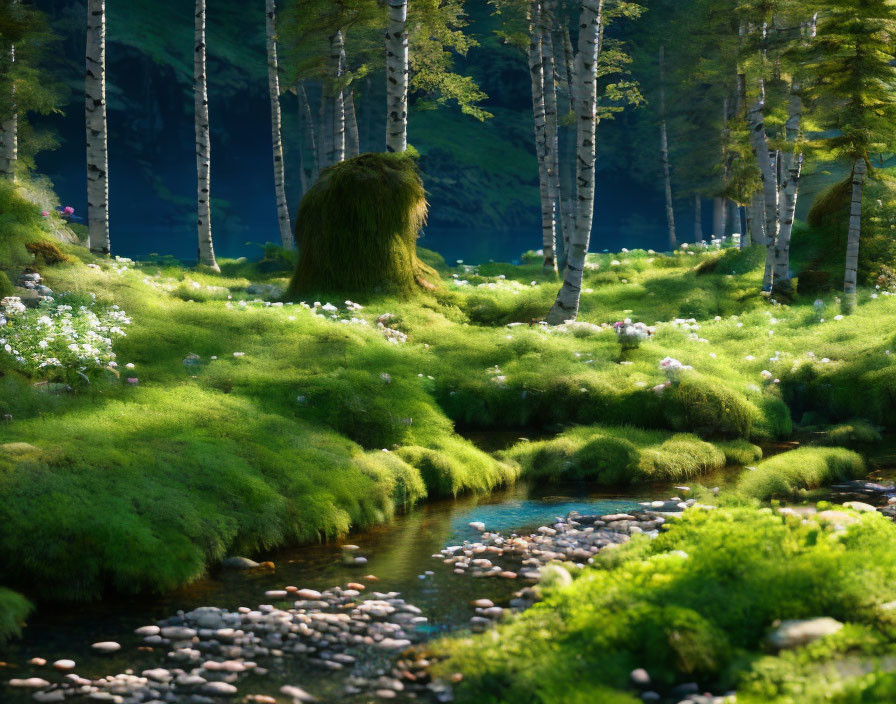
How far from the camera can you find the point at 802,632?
5621 mm

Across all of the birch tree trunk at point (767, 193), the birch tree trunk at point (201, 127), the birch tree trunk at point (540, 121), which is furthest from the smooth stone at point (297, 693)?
the birch tree trunk at point (540, 121)

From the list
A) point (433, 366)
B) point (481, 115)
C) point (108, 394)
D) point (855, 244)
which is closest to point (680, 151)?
point (481, 115)

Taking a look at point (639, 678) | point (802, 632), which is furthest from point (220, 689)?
point (802, 632)

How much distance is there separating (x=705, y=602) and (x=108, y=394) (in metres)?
7.56

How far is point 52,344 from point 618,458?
746 cm

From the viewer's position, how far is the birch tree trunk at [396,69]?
18.5 metres

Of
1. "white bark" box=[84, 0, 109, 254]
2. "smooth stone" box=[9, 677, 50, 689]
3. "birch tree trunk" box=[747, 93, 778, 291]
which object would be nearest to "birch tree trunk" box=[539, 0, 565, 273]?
"birch tree trunk" box=[747, 93, 778, 291]

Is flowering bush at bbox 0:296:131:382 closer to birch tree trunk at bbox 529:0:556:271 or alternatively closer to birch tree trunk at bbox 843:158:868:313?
birch tree trunk at bbox 843:158:868:313

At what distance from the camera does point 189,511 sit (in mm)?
8242

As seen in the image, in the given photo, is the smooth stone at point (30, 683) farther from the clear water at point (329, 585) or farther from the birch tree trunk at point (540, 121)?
the birch tree trunk at point (540, 121)

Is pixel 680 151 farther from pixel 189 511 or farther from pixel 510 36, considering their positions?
pixel 189 511

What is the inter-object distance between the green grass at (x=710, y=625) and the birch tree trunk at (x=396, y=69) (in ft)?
44.9

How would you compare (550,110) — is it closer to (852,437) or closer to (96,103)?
(96,103)

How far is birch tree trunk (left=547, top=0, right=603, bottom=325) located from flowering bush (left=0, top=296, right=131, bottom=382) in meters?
9.06
